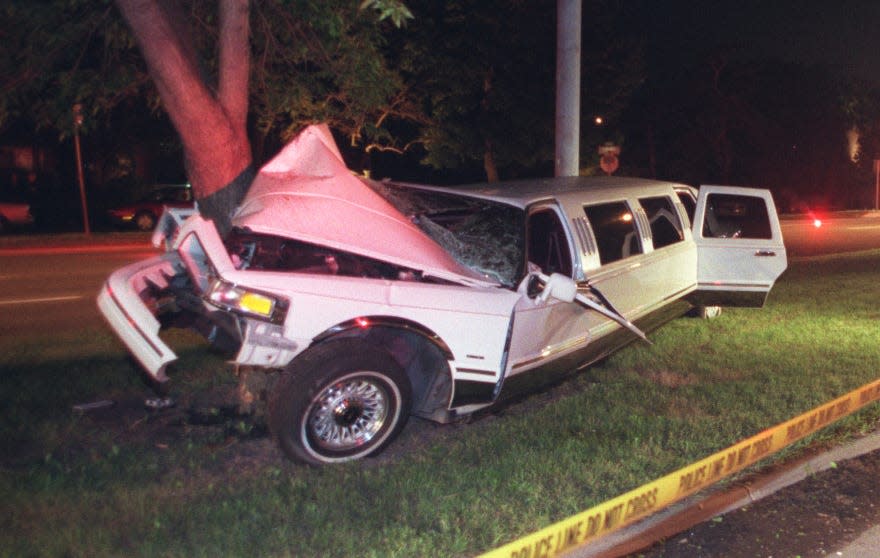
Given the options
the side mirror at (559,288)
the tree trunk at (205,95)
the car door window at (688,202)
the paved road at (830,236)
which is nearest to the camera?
the side mirror at (559,288)

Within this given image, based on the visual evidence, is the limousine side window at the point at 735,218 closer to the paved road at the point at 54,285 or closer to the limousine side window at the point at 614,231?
the limousine side window at the point at 614,231

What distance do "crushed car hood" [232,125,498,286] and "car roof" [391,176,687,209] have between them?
0.90 meters

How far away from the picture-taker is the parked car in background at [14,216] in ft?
81.5

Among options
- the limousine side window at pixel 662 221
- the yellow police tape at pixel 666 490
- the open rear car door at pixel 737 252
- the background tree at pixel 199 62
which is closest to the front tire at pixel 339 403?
the yellow police tape at pixel 666 490

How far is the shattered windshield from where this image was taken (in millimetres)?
5656

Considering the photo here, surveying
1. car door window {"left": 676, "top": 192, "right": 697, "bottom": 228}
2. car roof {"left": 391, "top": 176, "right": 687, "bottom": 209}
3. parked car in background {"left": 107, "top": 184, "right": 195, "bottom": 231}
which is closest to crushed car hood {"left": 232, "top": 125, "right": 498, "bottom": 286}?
car roof {"left": 391, "top": 176, "right": 687, "bottom": 209}

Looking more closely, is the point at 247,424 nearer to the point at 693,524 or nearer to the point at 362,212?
the point at 362,212

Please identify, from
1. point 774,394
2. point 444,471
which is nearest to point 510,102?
point 774,394

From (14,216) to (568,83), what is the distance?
2081cm

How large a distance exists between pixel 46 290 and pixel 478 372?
30.1 feet

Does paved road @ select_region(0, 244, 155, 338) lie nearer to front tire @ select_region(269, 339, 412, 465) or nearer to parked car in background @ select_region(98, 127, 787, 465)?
parked car in background @ select_region(98, 127, 787, 465)

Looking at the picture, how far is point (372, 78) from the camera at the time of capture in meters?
8.70

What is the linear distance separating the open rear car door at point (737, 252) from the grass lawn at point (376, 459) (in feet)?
2.15

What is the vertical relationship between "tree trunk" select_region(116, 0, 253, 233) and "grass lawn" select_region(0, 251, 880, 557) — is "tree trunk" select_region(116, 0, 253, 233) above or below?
above
